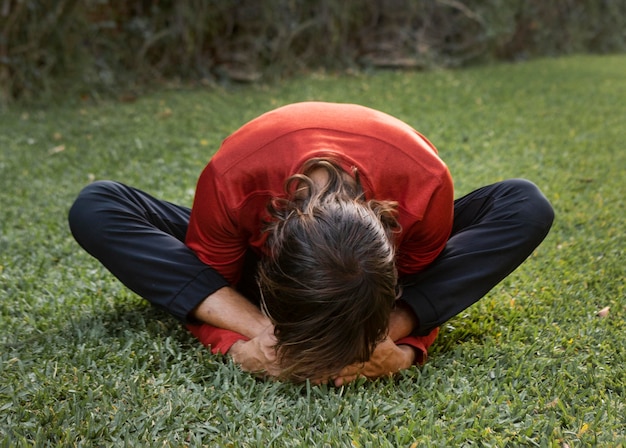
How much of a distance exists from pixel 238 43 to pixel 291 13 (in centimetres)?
64

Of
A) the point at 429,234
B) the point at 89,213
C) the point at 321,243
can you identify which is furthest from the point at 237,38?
the point at 321,243

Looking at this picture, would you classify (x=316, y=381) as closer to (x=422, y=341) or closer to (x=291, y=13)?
(x=422, y=341)

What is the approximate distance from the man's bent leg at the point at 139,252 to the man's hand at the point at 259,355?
0.20m

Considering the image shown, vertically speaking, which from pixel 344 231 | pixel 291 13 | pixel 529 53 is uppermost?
pixel 344 231

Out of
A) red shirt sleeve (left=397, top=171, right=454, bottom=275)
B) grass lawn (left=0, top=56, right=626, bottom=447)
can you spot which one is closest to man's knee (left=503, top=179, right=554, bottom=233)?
red shirt sleeve (left=397, top=171, right=454, bottom=275)

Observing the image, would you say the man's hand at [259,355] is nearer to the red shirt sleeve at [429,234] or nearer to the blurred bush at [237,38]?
the red shirt sleeve at [429,234]

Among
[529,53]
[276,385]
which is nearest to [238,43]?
[529,53]

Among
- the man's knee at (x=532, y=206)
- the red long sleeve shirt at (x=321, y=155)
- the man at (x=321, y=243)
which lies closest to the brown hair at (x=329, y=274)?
the man at (x=321, y=243)

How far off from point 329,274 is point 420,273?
634 millimetres

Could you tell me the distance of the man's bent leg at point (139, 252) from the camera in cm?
219

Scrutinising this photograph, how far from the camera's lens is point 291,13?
7598 millimetres

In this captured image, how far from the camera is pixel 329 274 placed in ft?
5.45

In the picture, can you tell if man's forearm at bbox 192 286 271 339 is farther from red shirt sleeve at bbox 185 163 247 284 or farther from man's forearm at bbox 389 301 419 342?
man's forearm at bbox 389 301 419 342

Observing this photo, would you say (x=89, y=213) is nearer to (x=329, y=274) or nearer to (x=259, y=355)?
(x=259, y=355)
